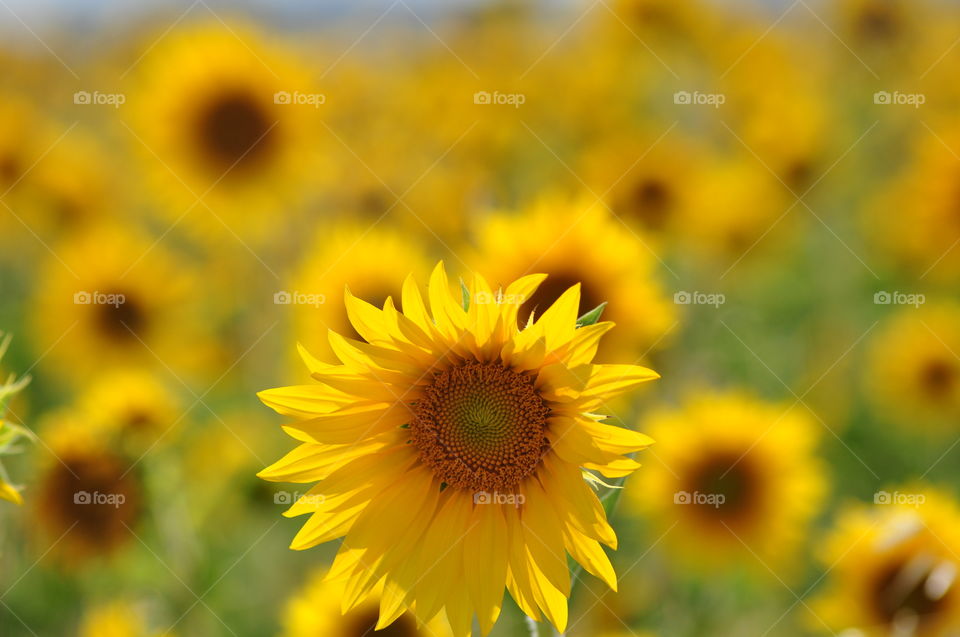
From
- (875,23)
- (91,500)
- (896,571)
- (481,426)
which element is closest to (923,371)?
(896,571)

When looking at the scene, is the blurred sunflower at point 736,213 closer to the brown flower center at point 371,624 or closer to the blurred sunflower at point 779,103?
the blurred sunflower at point 779,103

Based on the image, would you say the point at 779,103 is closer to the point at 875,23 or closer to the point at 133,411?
the point at 875,23

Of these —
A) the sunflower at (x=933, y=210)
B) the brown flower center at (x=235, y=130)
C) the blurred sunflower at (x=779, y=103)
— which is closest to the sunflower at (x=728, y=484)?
the sunflower at (x=933, y=210)

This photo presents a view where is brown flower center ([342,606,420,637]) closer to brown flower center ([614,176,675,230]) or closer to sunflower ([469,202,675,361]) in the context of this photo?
sunflower ([469,202,675,361])

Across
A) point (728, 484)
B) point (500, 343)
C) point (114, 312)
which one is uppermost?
point (114, 312)

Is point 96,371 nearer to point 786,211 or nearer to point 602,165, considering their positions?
point 602,165

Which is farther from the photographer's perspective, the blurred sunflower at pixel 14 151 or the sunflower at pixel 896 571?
the blurred sunflower at pixel 14 151
